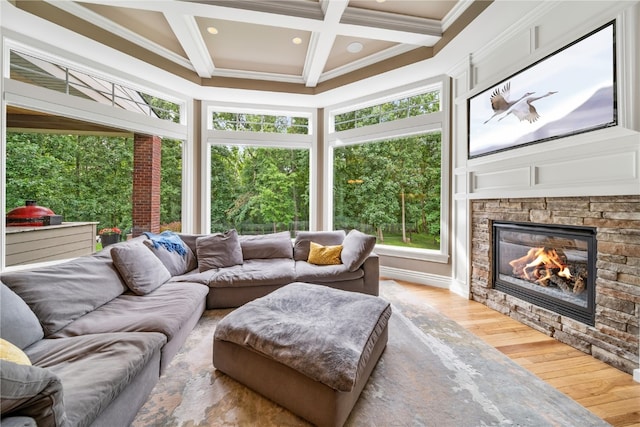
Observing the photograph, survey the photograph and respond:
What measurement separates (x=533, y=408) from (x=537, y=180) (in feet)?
6.29

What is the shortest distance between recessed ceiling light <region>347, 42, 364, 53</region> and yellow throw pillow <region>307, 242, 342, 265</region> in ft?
8.77

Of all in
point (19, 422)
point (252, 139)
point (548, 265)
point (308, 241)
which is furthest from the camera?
point (252, 139)

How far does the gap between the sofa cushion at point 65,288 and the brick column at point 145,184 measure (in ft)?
6.55

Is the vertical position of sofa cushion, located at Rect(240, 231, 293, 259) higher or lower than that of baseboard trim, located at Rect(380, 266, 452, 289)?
higher

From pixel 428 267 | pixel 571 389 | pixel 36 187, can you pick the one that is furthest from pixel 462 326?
pixel 36 187

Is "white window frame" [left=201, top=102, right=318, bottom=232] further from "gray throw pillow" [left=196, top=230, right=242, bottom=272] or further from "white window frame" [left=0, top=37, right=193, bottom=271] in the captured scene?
"gray throw pillow" [left=196, top=230, right=242, bottom=272]

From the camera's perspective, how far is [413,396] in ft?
5.55

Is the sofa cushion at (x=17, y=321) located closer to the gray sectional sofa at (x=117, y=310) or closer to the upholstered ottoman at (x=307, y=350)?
the gray sectional sofa at (x=117, y=310)

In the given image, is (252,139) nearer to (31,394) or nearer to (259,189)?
(259,189)

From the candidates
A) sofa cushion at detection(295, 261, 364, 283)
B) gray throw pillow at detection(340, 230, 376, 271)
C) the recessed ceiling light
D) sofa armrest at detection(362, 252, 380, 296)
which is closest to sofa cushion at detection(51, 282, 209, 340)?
sofa cushion at detection(295, 261, 364, 283)

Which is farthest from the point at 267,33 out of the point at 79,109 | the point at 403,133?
the point at 79,109

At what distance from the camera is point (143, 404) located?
1594mm

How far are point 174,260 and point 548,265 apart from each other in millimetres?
3854

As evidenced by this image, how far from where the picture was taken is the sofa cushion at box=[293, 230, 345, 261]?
3877 mm
